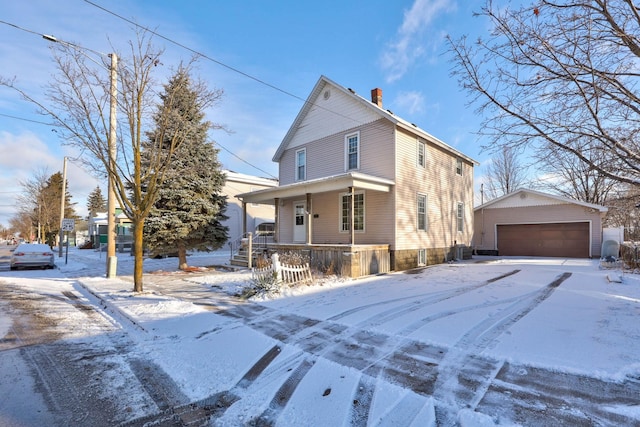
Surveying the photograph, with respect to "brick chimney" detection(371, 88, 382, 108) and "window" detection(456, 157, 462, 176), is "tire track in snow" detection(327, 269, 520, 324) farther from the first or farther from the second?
"window" detection(456, 157, 462, 176)

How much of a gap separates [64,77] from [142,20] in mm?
2397

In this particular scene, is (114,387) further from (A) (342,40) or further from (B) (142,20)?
(A) (342,40)

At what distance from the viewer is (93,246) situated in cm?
3584

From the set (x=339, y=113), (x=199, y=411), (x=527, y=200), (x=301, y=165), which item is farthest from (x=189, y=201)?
(x=527, y=200)

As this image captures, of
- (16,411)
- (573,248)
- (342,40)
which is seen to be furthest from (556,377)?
(573,248)

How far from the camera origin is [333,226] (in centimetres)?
1562

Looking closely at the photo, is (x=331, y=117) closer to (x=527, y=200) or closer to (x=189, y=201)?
(x=189, y=201)

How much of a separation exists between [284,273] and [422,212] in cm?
845

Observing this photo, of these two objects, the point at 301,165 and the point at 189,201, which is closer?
the point at 189,201

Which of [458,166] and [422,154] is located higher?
[458,166]

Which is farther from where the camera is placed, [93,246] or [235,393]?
[93,246]

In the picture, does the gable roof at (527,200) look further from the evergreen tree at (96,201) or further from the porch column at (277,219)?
the evergreen tree at (96,201)

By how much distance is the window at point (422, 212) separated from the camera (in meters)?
15.0

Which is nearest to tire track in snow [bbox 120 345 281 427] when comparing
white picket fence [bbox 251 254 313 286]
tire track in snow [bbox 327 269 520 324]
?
tire track in snow [bbox 327 269 520 324]
